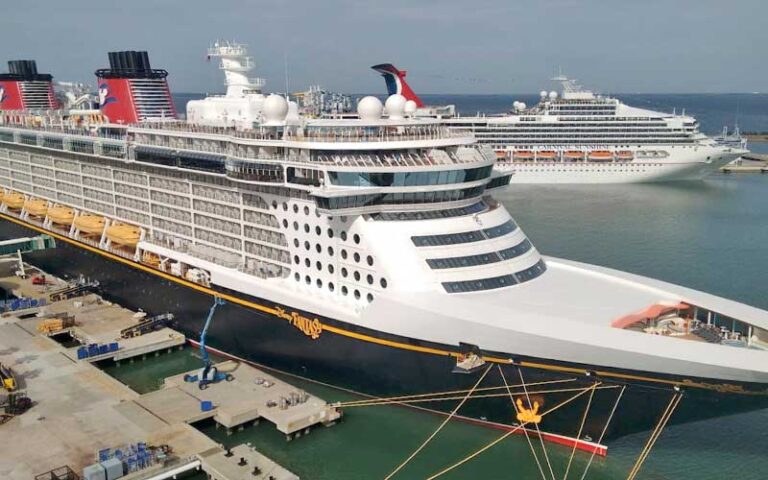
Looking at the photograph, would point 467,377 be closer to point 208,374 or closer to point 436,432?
point 436,432

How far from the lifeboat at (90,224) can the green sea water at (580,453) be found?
7.04m

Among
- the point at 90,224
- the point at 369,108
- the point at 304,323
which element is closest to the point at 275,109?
the point at 369,108

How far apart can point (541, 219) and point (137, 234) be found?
29725 millimetres

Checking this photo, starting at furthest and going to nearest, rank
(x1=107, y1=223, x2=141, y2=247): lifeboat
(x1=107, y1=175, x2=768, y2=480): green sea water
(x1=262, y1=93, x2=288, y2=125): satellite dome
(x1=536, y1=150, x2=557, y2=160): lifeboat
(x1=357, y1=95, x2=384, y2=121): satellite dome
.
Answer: (x1=536, y1=150, x2=557, y2=160): lifeboat → (x1=107, y1=223, x2=141, y2=247): lifeboat → (x1=262, y1=93, x2=288, y2=125): satellite dome → (x1=357, y1=95, x2=384, y2=121): satellite dome → (x1=107, y1=175, x2=768, y2=480): green sea water

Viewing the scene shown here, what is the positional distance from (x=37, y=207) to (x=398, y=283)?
22466 mm

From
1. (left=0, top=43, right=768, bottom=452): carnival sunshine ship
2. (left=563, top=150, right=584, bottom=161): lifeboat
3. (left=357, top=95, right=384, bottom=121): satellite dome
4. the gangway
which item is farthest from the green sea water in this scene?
(left=563, top=150, right=584, bottom=161): lifeboat

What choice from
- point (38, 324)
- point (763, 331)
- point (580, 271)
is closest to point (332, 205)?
point (580, 271)

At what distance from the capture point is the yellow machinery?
24750 millimetres

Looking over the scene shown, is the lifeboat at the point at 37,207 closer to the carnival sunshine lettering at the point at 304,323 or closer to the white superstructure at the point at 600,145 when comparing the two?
the carnival sunshine lettering at the point at 304,323

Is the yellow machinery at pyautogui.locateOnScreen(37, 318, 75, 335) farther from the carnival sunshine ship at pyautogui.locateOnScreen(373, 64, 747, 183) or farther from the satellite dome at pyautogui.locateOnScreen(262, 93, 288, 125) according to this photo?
the carnival sunshine ship at pyautogui.locateOnScreen(373, 64, 747, 183)

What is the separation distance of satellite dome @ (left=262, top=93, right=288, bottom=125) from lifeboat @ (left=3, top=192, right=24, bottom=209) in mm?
19510

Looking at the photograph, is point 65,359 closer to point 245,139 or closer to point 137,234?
point 137,234

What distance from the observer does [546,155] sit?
220 feet

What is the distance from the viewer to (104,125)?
92.1 feet
